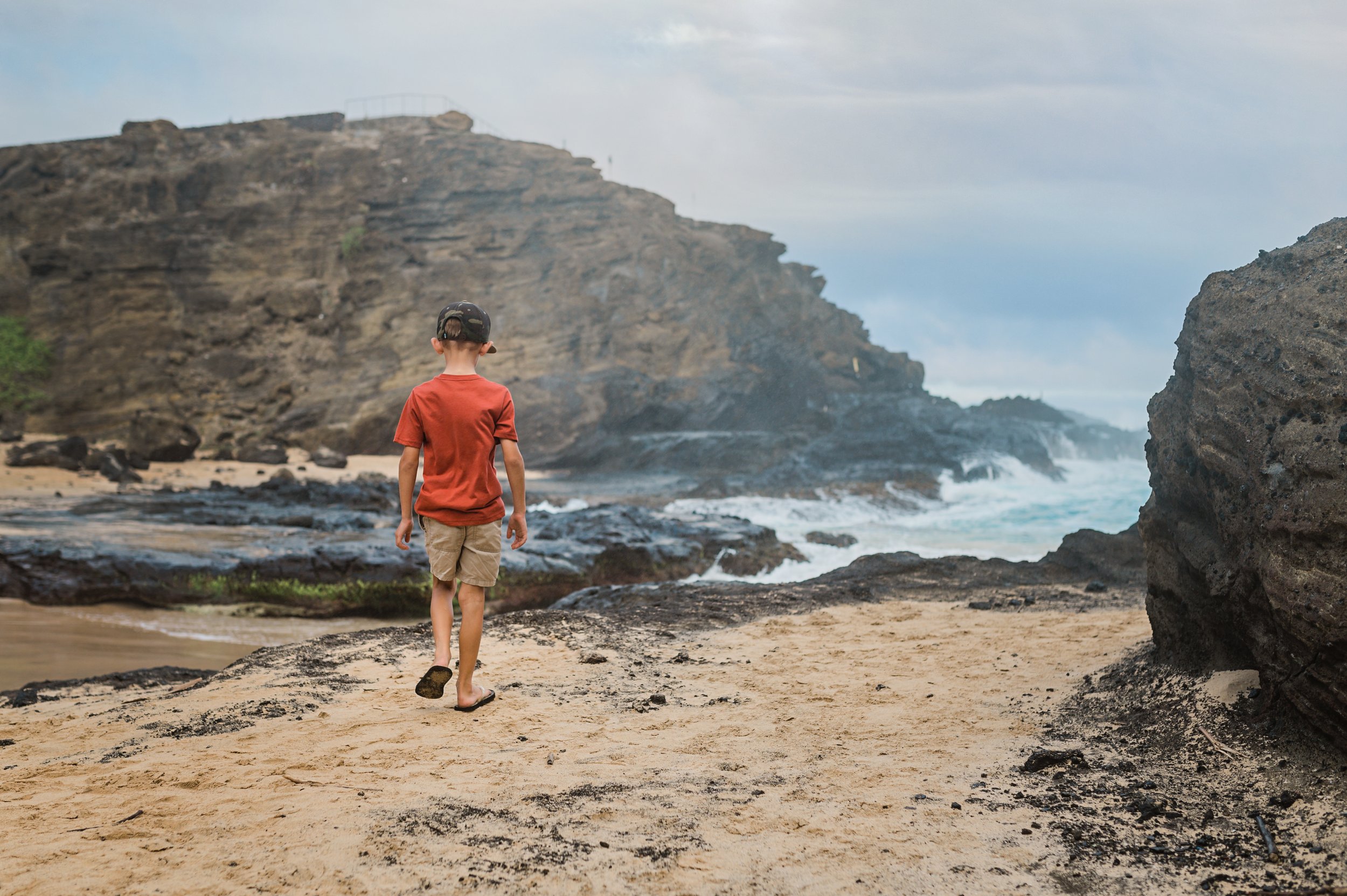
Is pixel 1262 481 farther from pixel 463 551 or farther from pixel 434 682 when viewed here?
pixel 434 682

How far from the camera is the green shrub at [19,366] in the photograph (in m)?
27.7

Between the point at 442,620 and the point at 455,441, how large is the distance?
0.79m

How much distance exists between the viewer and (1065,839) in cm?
235

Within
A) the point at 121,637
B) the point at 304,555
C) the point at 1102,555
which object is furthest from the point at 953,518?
the point at 121,637

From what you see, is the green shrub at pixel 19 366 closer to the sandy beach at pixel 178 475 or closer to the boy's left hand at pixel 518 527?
the sandy beach at pixel 178 475

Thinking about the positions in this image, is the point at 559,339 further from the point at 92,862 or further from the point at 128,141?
the point at 92,862

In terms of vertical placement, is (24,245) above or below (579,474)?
above

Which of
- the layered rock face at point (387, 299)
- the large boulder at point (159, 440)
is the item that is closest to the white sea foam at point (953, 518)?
the layered rock face at point (387, 299)

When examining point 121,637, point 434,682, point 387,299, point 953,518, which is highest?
point 387,299

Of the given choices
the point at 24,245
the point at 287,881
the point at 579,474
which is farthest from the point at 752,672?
the point at 24,245

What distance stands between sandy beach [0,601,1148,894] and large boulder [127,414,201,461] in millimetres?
17049

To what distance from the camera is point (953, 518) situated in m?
18.7

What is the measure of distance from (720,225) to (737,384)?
9.09m

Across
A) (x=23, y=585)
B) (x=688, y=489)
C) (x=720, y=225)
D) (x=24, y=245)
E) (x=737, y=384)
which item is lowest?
(x=23, y=585)
